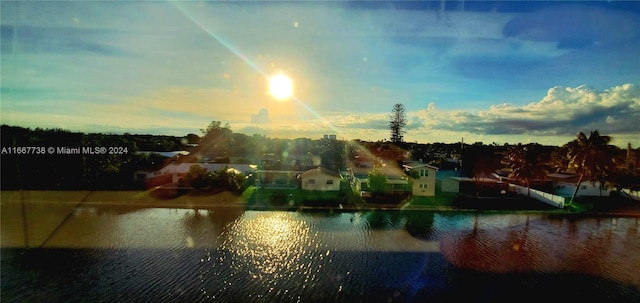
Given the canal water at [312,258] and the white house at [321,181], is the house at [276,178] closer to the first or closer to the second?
the white house at [321,181]

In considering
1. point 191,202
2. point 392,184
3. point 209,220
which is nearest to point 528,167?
point 392,184

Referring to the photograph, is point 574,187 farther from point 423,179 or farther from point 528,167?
point 423,179

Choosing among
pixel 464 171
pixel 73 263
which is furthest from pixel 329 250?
pixel 464 171

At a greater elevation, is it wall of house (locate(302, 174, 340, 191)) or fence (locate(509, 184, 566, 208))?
wall of house (locate(302, 174, 340, 191))

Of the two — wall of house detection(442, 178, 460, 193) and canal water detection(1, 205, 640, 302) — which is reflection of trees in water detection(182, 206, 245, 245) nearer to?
canal water detection(1, 205, 640, 302)

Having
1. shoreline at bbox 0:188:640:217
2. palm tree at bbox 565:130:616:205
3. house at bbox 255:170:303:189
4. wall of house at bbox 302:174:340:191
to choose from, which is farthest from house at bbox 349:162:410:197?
palm tree at bbox 565:130:616:205

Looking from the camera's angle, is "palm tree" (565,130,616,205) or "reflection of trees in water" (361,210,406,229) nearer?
"reflection of trees in water" (361,210,406,229)
